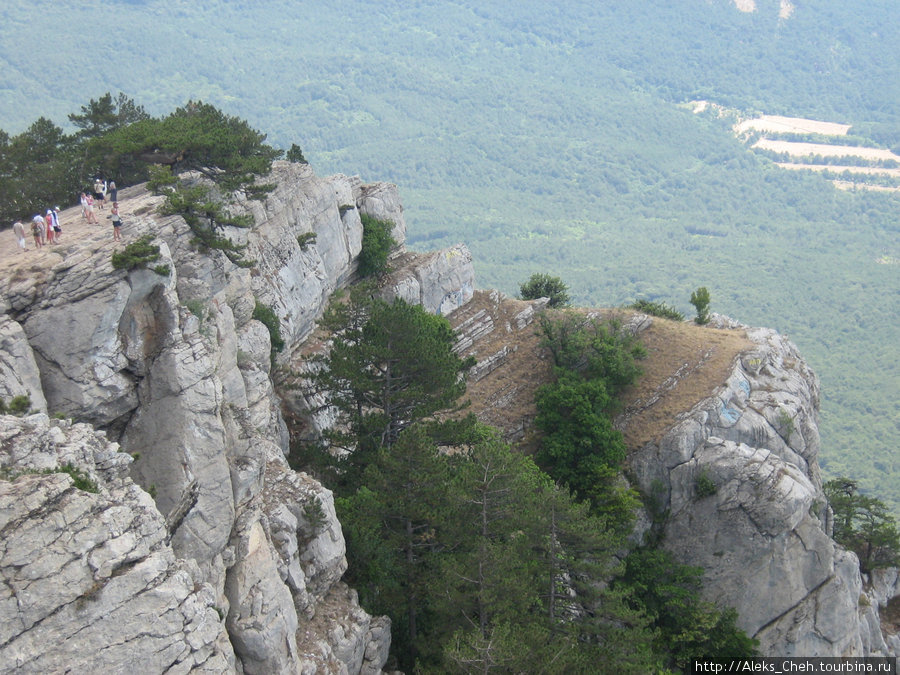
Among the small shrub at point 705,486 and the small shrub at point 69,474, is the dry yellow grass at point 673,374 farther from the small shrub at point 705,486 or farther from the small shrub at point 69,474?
the small shrub at point 69,474

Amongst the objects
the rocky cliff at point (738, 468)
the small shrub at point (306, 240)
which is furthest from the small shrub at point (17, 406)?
the rocky cliff at point (738, 468)

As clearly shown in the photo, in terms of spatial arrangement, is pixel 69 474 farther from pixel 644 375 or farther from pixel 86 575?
pixel 644 375

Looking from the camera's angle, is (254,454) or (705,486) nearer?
(254,454)

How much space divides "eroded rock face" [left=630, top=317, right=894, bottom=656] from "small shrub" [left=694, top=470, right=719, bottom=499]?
5cm

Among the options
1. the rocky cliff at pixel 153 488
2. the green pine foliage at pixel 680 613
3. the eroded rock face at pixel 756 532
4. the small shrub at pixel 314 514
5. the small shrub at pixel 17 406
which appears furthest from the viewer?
the eroded rock face at pixel 756 532

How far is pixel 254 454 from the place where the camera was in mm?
29984

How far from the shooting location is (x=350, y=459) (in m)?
40.3

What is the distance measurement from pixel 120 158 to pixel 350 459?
1777cm

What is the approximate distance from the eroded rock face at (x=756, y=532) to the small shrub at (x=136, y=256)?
29.9m

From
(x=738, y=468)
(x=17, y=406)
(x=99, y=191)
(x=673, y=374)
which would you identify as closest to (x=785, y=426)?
(x=738, y=468)

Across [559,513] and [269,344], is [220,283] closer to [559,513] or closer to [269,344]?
[269,344]

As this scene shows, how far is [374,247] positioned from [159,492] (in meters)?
30.4

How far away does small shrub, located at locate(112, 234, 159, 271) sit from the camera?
27391 mm

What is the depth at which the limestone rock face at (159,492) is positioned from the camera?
799 inches
